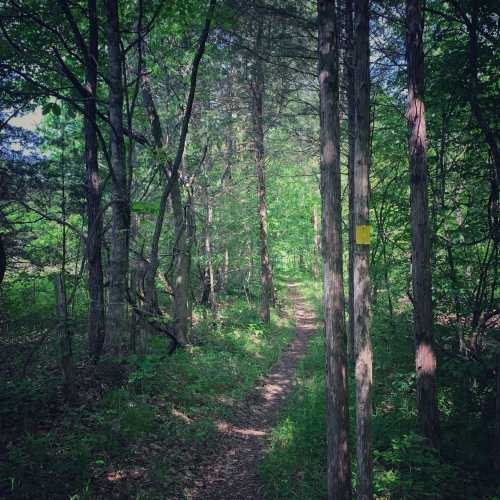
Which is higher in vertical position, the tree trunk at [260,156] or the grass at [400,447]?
the tree trunk at [260,156]

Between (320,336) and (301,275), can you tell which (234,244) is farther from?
(301,275)

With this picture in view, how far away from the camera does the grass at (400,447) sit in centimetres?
478

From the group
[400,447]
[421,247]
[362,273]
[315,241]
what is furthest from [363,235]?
[315,241]

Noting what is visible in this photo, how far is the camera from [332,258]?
476cm

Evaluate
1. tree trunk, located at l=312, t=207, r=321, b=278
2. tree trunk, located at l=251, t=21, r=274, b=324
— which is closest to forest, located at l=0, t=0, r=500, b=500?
tree trunk, located at l=251, t=21, r=274, b=324

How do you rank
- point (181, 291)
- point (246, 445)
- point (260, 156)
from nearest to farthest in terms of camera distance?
point (246, 445) → point (181, 291) → point (260, 156)

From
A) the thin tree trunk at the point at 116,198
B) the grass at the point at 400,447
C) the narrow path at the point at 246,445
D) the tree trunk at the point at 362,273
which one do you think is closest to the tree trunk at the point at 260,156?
the narrow path at the point at 246,445

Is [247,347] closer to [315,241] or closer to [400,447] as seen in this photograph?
[400,447]

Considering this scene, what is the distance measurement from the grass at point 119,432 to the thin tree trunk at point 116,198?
0.81 meters

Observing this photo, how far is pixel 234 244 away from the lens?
18.1m

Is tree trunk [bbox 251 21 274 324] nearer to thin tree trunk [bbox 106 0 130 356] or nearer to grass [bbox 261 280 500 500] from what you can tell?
grass [bbox 261 280 500 500]

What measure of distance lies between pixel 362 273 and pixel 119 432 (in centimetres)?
467

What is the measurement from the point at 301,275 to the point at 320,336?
69.8ft

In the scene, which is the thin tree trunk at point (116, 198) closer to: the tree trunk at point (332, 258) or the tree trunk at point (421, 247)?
the tree trunk at point (332, 258)
